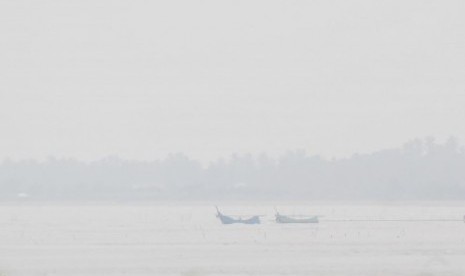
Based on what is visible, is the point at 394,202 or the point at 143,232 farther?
the point at 394,202

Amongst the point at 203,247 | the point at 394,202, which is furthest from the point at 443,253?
the point at 394,202

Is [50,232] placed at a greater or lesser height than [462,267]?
greater

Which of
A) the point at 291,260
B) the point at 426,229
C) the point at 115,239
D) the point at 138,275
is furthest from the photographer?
the point at 426,229

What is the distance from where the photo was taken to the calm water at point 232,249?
39.0 m

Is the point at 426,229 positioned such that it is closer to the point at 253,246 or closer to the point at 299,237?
the point at 299,237

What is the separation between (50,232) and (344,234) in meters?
12.8

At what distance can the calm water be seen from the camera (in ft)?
128

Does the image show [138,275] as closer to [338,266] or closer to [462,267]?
[338,266]

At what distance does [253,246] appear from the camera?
47.8 metres

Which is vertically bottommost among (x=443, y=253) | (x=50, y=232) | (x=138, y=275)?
(x=138, y=275)

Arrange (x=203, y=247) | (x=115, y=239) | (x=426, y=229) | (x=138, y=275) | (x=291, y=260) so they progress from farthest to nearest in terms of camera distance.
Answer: (x=426, y=229), (x=115, y=239), (x=203, y=247), (x=291, y=260), (x=138, y=275)

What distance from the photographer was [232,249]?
152ft

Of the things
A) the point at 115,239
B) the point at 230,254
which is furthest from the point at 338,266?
the point at 115,239

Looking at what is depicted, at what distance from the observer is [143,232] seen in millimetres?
57500
